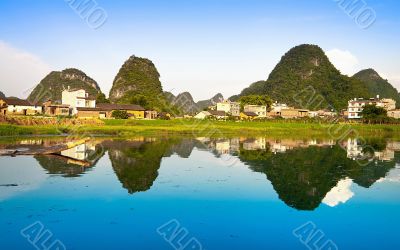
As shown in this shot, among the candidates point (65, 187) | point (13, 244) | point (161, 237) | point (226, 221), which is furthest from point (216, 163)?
point (13, 244)

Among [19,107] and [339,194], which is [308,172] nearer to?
[339,194]

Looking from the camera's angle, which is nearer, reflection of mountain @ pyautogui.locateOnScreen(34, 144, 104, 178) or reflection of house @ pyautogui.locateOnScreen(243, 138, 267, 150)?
reflection of mountain @ pyautogui.locateOnScreen(34, 144, 104, 178)

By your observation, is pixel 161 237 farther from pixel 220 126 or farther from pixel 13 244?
pixel 220 126

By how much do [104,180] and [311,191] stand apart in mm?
9015

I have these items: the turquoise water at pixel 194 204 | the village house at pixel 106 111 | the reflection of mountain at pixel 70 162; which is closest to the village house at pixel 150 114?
the village house at pixel 106 111

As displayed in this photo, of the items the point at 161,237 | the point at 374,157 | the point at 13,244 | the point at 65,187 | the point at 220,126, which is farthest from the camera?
the point at 220,126

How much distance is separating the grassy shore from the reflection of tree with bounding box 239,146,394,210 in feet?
71.7

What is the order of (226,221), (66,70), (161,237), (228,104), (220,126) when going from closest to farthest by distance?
1. (161,237)
2. (226,221)
3. (220,126)
4. (228,104)
5. (66,70)

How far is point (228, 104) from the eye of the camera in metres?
99.9

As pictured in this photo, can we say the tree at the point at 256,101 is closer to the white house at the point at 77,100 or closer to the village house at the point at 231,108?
the village house at the point at 231,108

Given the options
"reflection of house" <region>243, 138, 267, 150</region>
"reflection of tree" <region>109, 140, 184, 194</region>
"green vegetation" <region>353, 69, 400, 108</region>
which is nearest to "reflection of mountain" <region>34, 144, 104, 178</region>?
"reflection of tree" <region>109, 140, 184, 194</region>

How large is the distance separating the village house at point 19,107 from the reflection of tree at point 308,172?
42.8 meters

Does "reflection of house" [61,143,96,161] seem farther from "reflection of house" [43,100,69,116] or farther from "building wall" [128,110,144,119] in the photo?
"building wall" [128,110,144,119]

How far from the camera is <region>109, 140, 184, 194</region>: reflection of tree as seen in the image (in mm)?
16802
